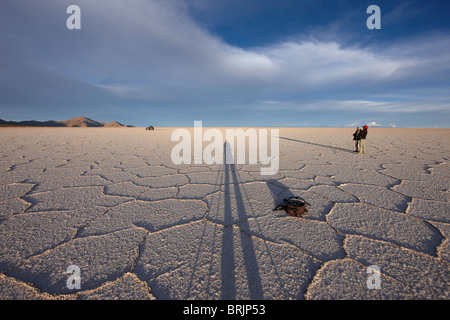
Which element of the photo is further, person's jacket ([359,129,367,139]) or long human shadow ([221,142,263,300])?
person's jacket ([359,129,367,139])

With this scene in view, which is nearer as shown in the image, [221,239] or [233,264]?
[233,264]

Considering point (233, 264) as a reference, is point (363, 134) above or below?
above

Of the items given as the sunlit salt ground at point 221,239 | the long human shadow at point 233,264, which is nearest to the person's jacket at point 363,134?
the sunlit salt ground at point 221,239

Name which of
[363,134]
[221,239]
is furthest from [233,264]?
[363,134]

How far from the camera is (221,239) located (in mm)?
1294

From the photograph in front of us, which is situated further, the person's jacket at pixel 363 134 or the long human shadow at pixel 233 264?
the person's jacket at pixel 363 134

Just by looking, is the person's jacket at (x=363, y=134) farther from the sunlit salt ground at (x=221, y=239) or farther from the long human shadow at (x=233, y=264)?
the long human shadow at (x=233, y=264)

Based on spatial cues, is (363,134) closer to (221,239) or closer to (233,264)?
(221,239)

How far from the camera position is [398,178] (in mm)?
2646

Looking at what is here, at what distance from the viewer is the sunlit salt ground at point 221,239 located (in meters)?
0.93

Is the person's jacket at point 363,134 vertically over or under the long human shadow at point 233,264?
over

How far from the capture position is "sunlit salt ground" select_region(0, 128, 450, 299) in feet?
3.06

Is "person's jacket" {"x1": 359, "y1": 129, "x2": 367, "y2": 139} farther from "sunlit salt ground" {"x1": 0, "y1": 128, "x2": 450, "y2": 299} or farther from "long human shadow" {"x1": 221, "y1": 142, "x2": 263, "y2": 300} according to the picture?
"long human shadow" {"x1": 221, "y1": 142, "x2": 263, "y2": 300}

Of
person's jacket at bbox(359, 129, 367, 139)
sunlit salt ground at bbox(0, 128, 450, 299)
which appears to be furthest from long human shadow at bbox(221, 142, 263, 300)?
person's jacket at bbox(359, 129, 367, 139)
